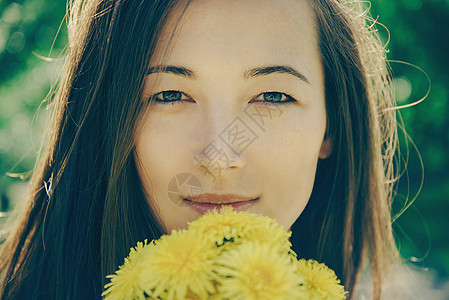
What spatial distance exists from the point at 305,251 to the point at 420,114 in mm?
2107

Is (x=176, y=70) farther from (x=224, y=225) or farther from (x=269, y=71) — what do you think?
(x=224, y=225)

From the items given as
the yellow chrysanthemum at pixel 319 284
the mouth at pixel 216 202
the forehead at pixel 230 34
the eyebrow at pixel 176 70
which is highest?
the forehead at pixel 230 34

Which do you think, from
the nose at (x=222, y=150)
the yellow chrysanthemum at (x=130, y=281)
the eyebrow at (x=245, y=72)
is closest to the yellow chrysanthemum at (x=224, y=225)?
the yellow chrysanthemum at (x=130, y=281)

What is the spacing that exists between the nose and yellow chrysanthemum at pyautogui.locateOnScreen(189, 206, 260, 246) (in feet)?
1.43

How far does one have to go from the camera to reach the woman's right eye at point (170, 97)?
4.46 ft

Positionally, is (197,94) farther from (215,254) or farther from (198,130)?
(215,254)

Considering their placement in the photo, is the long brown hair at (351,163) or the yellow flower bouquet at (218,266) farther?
the long brown hair at (351,163)

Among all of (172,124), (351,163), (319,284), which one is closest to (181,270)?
(319,284)

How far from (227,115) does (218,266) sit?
0.66m

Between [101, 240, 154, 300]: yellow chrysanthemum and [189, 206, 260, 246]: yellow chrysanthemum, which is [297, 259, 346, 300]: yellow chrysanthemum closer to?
[189, 206, 260, 246]: yellow chrysanthemum

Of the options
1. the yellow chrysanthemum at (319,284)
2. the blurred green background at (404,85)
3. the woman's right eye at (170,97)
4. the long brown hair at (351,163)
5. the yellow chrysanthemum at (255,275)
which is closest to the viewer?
the yellow chrysanthemum at (255,275)

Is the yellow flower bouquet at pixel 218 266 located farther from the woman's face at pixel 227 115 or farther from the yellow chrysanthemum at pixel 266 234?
the woman's face at pixel 227 115

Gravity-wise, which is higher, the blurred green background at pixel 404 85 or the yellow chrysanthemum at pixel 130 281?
the blurred green background at pixel 404 85

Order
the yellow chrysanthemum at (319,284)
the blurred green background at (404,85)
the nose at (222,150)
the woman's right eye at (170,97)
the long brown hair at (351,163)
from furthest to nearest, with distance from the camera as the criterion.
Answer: the blurred green background at (404,85) → the long brown hair at (351,163) → the woman's right eye at (170,97) → the nose at (222,150) → the yellow chrysanthemum at (319,284)
